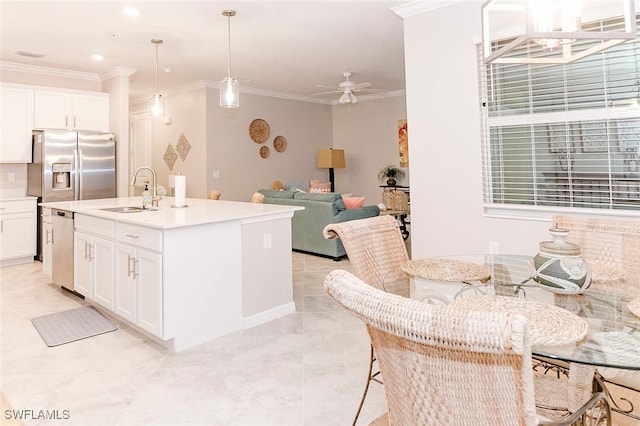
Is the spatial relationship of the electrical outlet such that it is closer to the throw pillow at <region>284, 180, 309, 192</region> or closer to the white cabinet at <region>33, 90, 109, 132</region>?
the throw pillow at <region>284, 180, 309, 192</region>

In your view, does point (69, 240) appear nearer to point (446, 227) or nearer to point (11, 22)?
point (11, 22)

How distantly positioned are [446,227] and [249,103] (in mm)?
5017

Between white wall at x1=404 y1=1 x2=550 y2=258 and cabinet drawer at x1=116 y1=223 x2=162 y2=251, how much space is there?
2.32 meters

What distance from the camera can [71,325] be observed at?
3.11 meters

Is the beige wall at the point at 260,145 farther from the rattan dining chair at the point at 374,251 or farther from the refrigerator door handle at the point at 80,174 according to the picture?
the rattan dining chair at the point at 374,251

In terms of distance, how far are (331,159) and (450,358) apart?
7.59 m

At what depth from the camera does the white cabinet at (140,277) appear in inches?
102

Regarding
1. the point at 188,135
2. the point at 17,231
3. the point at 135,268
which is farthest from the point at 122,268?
the point at 188,135

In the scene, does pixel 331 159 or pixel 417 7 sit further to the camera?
pixel 331 159

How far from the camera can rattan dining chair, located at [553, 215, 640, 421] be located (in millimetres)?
1553

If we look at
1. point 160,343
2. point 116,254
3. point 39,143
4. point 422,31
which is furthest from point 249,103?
point 160,343

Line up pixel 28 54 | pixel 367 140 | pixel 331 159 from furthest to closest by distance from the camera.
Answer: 1. pixel 367 140
2. pixel 331 159
3. pixel 28 54

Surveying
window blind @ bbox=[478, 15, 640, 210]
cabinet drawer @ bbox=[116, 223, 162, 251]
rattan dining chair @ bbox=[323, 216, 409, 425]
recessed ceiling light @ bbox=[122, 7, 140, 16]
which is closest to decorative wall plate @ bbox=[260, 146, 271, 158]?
recessed ceiling light @ bbox=[122, 7, 140, 16]

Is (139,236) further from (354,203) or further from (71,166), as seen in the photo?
(71,166)
